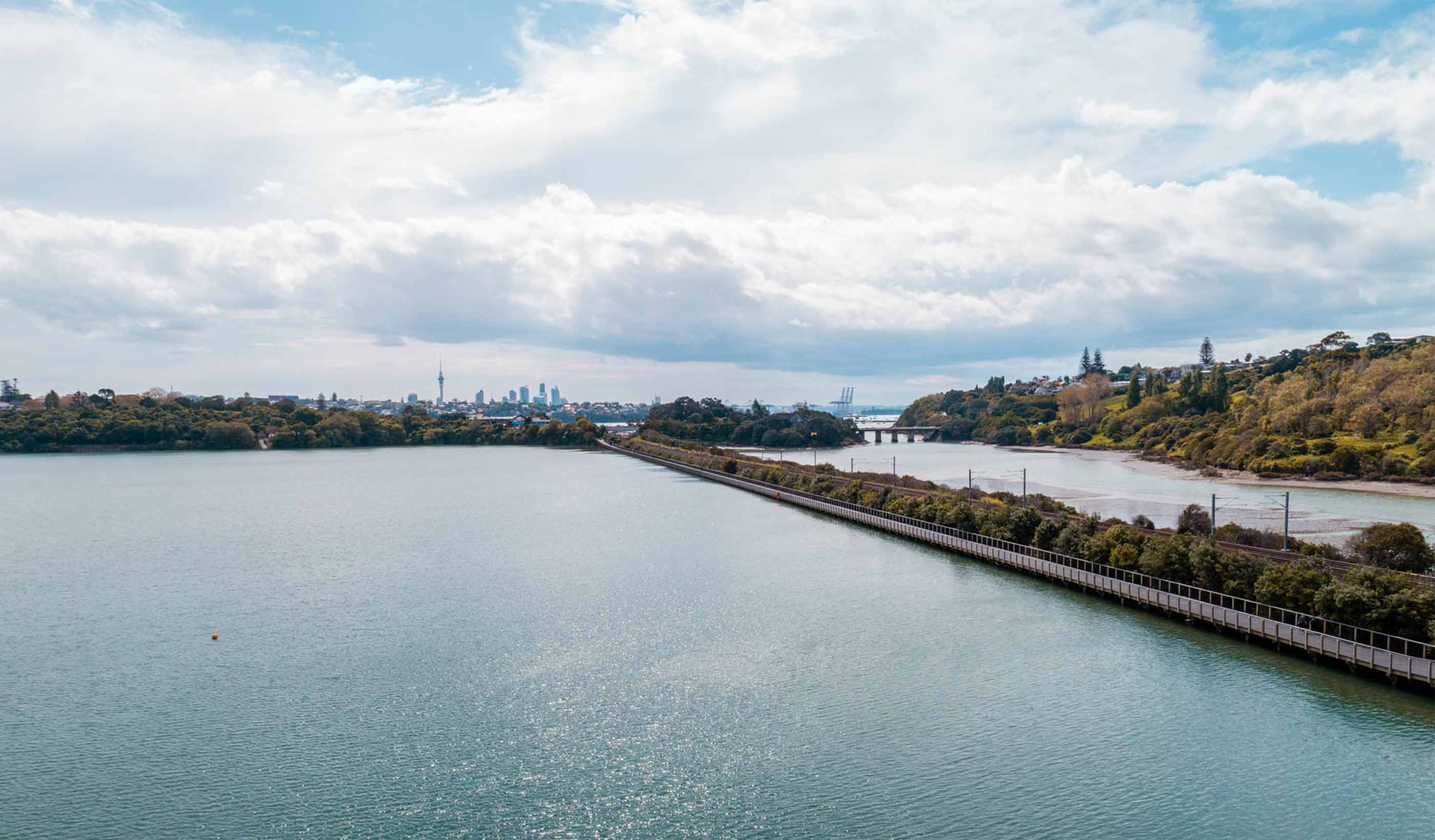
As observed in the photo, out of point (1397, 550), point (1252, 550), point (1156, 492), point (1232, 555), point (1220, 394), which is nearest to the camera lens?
point (1232, 555)

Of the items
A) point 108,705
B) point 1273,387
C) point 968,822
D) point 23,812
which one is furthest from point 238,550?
point 1273,387

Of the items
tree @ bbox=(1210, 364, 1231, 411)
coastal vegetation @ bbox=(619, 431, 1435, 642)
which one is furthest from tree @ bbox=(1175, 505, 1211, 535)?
tree @ bbox=(1210, 364, 1231, 411)

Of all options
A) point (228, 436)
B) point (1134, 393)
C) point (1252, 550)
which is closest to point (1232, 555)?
point (1252, 550)

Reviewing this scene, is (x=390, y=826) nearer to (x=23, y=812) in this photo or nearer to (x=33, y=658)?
(x=23, y=812)

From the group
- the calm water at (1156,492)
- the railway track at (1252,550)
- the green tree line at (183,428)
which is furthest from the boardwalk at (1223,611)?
the green tree line at (183,428)

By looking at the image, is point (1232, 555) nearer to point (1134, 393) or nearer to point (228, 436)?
point (1134, 393)

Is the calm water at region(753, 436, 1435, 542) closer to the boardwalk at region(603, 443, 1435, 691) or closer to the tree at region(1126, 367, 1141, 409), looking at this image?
the boardwalk at region(603, 443, 1435, 691)

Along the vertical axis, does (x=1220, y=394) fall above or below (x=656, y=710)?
above
